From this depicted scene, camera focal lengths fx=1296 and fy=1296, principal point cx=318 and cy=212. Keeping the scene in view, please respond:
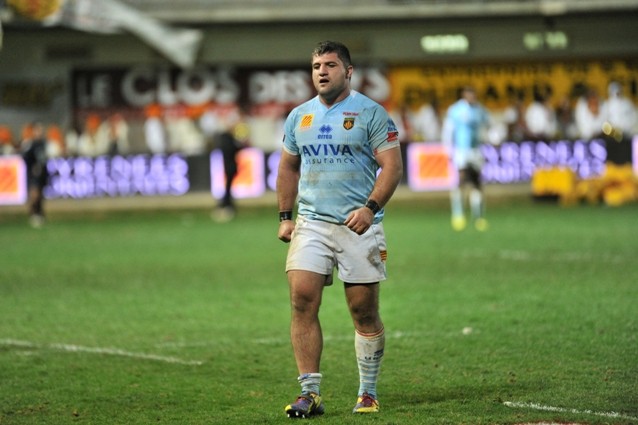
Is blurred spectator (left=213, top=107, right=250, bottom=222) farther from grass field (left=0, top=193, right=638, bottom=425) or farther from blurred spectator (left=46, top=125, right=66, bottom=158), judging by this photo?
grass field (left=0, top=193, right=638, bottom=425)

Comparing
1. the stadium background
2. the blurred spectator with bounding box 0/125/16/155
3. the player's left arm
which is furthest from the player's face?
the stadium background

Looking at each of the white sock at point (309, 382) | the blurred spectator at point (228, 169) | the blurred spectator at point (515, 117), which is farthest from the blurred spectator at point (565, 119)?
the white sock at point (309, 382)

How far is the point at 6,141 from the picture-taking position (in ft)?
124

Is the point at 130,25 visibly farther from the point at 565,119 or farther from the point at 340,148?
the point at 340,148

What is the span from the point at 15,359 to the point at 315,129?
393 centimetres

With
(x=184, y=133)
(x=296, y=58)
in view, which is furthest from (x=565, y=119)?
(x=184, y=133)

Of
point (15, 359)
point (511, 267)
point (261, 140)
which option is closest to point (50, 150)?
point (261, 140)

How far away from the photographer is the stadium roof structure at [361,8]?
129ft

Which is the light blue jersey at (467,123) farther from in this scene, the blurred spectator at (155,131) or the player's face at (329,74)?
the blurred spectator at (155,131)

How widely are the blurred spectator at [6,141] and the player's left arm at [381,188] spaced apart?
27.0 meters

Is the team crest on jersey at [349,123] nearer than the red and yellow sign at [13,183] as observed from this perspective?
Yes

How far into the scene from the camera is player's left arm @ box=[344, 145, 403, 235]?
25.0 feet

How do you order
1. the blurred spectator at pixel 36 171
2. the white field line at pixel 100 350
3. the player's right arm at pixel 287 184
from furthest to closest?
the blurred spectator at pixel 36 171 < the white field line at pixel 100 350 < the player's right arm at pixel 287 184

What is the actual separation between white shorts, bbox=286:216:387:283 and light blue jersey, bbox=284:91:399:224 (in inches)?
3.1
